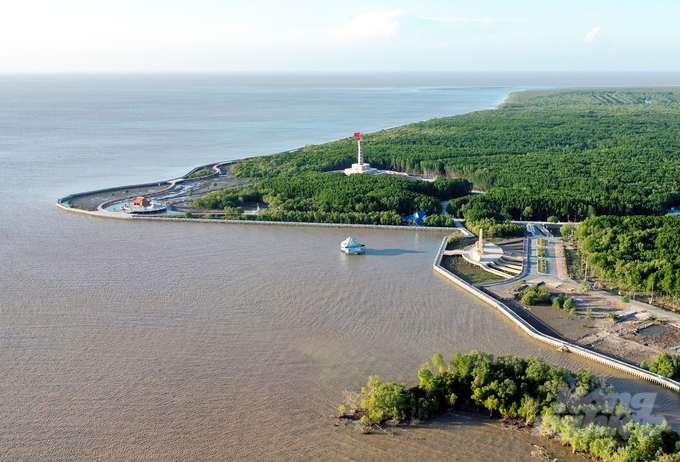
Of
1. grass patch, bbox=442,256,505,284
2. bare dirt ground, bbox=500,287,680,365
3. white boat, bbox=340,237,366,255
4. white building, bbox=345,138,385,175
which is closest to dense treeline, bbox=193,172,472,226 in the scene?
white building, bbox=345,138,385,175

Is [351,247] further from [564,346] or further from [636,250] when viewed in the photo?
[636,250]

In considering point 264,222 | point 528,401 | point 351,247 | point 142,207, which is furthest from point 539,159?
point 528,401

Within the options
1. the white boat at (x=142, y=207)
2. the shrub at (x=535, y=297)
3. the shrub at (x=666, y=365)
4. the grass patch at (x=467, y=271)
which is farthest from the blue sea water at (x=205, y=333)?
the white boat at (x=142, y=207)

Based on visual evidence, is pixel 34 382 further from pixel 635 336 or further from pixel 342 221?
pixel 342 221

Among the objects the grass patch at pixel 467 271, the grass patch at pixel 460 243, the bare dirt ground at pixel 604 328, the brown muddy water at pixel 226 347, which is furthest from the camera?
the grass patch at pixel 460 243

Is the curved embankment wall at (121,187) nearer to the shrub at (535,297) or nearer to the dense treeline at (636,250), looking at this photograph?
the shrub at (535,297)
